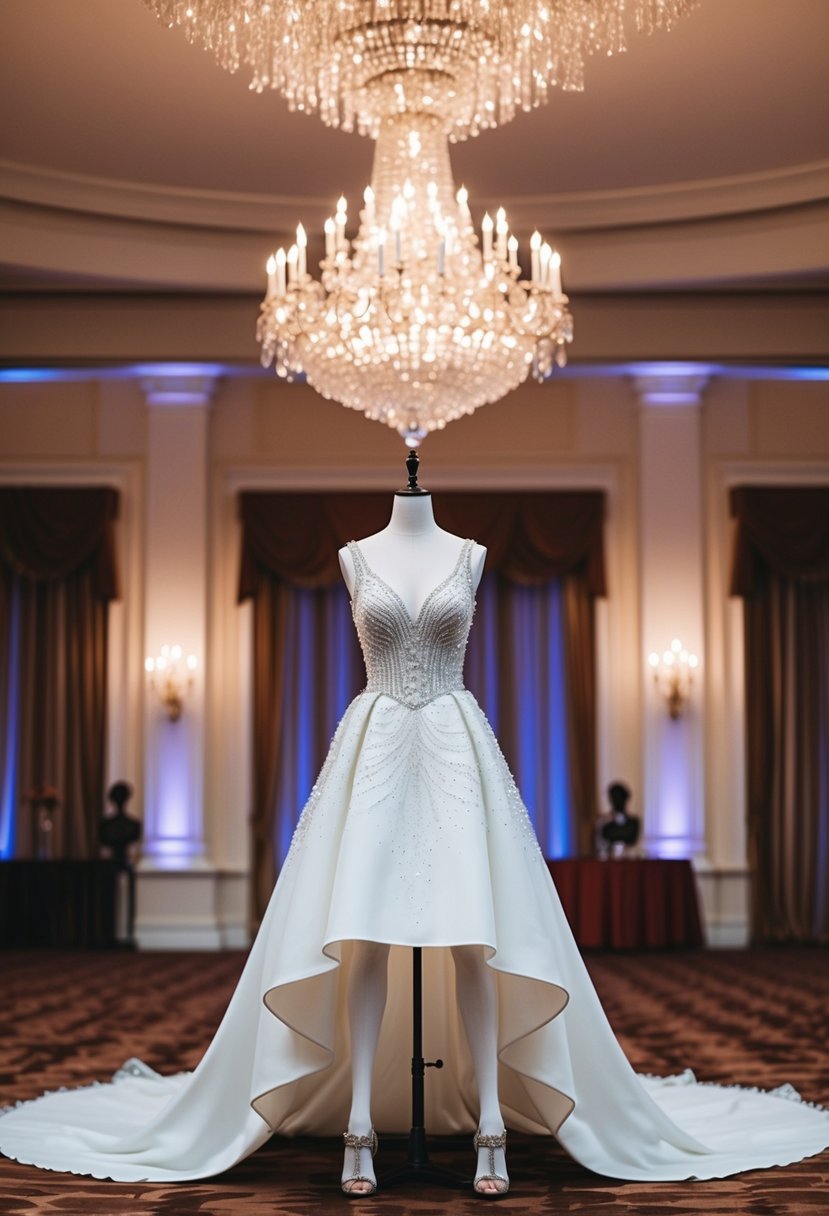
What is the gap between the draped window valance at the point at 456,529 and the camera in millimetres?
11266

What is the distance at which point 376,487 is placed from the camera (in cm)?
1145

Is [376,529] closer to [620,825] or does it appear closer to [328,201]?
→ [328,201]

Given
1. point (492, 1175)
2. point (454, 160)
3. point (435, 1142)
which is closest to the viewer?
point (492, 1175)

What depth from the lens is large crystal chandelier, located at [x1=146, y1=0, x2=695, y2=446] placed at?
6629 millimetres

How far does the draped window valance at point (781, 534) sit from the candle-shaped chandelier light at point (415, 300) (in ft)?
13.2

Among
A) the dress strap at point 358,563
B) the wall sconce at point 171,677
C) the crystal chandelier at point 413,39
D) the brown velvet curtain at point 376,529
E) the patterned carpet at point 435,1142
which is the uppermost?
the crystal chandelier at point 413,39

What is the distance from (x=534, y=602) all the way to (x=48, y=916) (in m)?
4.17

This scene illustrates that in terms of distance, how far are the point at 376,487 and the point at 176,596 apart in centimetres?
169

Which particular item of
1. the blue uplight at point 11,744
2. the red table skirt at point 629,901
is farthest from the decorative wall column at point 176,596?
the red table skirt at point 629,901

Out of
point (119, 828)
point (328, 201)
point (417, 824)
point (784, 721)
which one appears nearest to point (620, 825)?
point (784, 721)

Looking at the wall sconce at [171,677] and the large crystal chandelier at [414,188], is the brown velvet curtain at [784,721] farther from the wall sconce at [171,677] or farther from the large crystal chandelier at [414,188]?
the wall sconce at [171,677]

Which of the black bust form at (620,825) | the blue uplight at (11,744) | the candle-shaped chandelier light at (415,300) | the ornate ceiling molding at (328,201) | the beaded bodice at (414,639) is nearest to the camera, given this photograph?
the beaded bodice at (414,639)

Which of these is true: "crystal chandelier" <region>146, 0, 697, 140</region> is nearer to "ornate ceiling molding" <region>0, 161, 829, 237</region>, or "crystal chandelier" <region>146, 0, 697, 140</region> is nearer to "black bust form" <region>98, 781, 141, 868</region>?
Answer: "ornate ceiling molding" <region>0, 161, 829, 237</region>

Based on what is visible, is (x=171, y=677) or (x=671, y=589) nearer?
(x=171, y=677)
